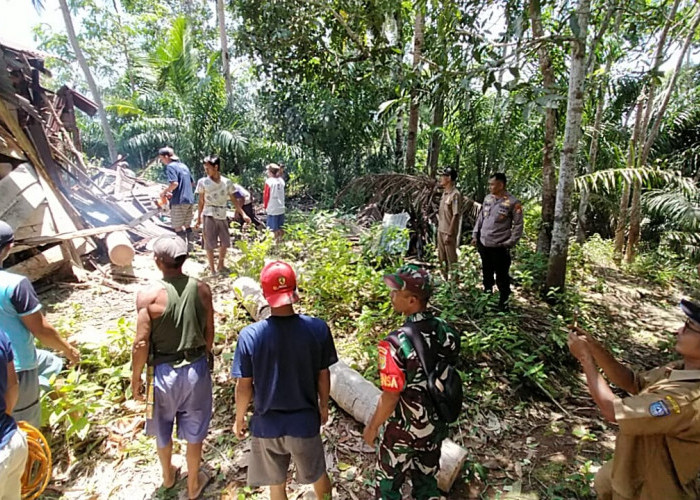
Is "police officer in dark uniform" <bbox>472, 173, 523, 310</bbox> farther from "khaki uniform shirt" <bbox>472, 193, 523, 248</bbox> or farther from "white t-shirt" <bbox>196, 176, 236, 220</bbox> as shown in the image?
"white t-shirt" <bbox>196, 176, 236, 220</bbox>

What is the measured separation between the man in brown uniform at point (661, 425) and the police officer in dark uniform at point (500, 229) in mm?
3129

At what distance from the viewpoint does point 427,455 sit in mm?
2254

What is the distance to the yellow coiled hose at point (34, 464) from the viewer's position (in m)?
2.11

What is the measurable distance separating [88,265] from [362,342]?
4.95 metres

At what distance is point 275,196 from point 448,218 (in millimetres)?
3277

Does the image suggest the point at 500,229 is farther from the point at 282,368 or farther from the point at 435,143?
the point at 435,143

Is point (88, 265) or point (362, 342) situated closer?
point (362, 342)

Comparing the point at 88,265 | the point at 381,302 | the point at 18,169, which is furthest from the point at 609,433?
the point at 18,169

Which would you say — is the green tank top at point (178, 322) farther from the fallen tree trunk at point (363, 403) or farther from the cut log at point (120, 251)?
the cut log at point (120, 251)

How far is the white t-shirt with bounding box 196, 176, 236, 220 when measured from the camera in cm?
588

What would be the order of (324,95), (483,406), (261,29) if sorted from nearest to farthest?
(483,406) < (261,29) < (324,95)

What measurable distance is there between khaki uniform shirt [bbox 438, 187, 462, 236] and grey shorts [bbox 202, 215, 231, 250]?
10.8ft

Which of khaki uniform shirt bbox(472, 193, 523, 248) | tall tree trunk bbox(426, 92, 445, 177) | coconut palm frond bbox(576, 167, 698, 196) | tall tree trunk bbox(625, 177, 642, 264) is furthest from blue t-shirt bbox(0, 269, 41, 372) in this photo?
tall tree trunk bbox(625, 177, 642, 264)

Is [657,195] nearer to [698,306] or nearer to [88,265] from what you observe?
[698,306]
